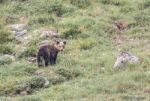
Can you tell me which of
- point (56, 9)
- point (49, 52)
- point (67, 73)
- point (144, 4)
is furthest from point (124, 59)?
point (144, 4)

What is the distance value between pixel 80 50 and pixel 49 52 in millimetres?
1118

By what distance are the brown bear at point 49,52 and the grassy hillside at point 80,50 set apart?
18 centimetres

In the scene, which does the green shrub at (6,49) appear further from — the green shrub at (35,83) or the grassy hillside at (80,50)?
the green shrub at (35,83)

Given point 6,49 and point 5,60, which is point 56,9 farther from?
point 5,60

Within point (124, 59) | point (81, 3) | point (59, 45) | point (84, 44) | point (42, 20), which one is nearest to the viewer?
point (124, 59)

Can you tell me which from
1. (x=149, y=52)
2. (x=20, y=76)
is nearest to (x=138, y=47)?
(x=149, y=52)

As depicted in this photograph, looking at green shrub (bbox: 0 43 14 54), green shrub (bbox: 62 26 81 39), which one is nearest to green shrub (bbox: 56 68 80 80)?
green shrub (bbox: 0 43 14 54)

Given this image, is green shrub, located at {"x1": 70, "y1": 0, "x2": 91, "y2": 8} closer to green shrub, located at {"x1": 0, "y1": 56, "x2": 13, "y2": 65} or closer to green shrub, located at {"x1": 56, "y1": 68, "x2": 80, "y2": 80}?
green shrub, located at {"x1": 0, "y1": 56, "x2": 13, "y2": 65}

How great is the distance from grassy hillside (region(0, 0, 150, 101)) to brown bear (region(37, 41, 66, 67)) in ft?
0.60

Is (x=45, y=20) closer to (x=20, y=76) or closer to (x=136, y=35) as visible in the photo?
(x=136, y=35)

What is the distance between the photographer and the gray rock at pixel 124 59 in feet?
36.3

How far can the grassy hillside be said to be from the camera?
9898 millimetres

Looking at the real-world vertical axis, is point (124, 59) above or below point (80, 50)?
above

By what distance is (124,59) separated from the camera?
36.4 feet
